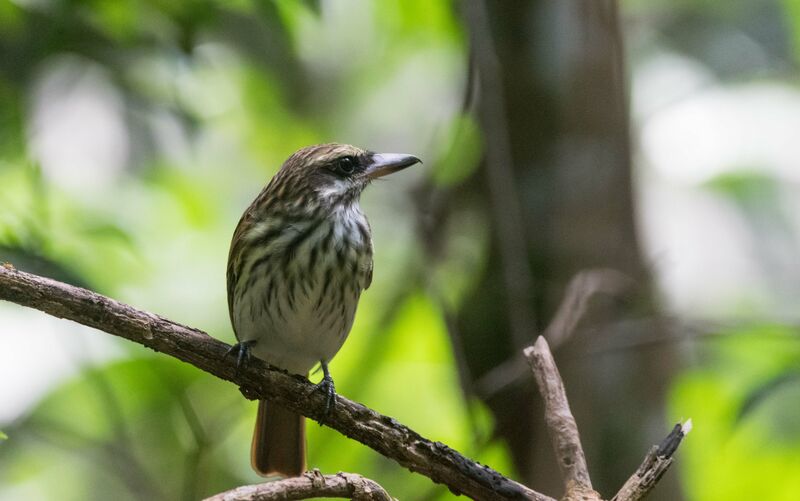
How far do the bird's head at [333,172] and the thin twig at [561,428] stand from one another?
1.29 meters

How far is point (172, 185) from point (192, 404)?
1.71m

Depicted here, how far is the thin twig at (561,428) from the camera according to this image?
2300mm

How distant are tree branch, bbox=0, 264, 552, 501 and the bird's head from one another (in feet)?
3.82

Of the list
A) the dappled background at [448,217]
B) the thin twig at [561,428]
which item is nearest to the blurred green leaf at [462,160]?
the dappled background at [448,217]

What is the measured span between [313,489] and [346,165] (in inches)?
68.5

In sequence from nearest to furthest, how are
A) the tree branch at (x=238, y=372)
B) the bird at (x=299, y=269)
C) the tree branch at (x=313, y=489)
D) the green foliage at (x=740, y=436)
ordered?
the tree branch at (x=313, y=489)
the tree branch at (x=238, y=372)
the bird at (x=299, y=269)
the green foliage at (x=740, y=436)

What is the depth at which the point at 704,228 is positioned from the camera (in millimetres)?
5504

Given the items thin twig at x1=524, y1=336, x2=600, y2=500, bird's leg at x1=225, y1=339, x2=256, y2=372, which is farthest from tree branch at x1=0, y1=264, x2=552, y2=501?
thin twig at x1=524, y1=336, x2=600, y2=500

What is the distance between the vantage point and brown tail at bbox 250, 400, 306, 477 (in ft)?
11.8

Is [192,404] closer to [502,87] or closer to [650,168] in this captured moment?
[502,87]

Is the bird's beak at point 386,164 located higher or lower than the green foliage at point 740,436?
higher

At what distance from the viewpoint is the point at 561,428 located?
2377 mm

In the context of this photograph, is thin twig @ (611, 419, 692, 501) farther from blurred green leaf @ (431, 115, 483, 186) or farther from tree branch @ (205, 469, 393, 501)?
blurred green leaf @ (431, 115, 483, 186)

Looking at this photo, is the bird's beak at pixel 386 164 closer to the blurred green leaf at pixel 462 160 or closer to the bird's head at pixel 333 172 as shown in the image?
the bird's head at pixel 333 172
